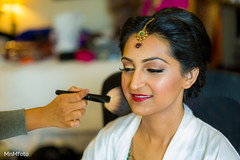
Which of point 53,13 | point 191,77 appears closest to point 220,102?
point 191,77

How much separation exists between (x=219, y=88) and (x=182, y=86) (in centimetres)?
25

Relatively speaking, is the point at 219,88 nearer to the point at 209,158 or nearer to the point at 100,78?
the point at 209,158

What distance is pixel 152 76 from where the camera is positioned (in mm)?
732

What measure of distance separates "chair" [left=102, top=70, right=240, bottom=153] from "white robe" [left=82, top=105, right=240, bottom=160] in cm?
10

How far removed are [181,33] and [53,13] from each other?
2210 mm

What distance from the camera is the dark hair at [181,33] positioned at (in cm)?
73

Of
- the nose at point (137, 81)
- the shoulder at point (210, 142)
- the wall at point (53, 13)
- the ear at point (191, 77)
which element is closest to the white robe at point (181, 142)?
the shoulder at point (210, 142)

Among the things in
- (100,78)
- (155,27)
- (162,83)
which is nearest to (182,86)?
(162,83)

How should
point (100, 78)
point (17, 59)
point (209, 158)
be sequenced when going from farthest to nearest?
point (17, 59) < point (100, 78) < point (209, 158)

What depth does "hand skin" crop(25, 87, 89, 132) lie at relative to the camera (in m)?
0.72

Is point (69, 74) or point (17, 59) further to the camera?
point (17, 59)

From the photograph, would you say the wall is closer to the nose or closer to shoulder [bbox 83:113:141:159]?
shoulder [bbox 83:113:141:159]

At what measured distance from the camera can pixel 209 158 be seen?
0.70 m

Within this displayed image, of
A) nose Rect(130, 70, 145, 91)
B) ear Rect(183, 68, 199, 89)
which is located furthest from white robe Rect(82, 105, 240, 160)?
nose Rect(130, 70, 145, 91)
